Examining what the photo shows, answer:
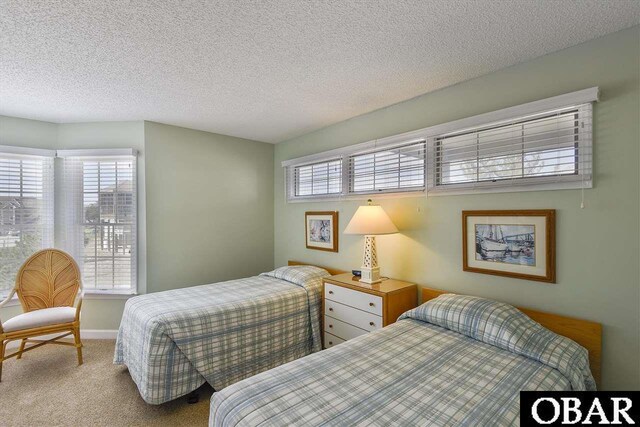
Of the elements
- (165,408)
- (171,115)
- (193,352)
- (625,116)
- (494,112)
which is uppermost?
(171,115)

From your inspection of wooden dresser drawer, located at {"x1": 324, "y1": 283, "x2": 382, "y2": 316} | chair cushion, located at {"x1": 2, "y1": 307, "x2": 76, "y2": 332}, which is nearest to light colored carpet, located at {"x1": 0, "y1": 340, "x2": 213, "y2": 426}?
chair cushion, located at {"x1": 2, "y1": 307, "x2": 76, "y2": 332}

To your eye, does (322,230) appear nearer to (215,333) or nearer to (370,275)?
(370,275)

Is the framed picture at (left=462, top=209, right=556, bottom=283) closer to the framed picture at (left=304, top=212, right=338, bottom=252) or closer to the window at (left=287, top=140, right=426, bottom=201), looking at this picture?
the window at (left=287, top=140, right=426, bottom=201)

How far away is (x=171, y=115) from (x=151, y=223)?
124cm

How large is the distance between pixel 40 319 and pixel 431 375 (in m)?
3.31

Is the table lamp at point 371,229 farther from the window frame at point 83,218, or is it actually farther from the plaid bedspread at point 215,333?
the window frame at point 83,218

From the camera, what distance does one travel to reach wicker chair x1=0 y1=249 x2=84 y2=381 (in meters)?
2.72

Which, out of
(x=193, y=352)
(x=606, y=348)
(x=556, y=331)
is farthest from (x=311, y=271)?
(x=606, y=348)

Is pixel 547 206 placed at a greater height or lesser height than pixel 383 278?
greater

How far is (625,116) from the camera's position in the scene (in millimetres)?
1731

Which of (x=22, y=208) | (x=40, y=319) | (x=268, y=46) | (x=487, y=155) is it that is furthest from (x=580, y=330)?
(x=22, y=208)

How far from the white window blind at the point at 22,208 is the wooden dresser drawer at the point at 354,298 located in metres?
3.25

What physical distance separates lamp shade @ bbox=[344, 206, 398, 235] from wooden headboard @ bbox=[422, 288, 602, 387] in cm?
118

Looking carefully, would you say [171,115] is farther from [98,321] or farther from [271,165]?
[98,321]
